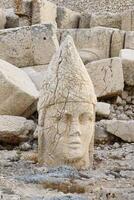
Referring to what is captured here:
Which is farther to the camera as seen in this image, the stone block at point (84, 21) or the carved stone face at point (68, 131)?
the stone block at point (84, 21)

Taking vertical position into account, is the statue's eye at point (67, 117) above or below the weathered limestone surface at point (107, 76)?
above

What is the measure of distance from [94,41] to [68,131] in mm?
5025

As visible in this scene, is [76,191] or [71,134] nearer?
[76,191]

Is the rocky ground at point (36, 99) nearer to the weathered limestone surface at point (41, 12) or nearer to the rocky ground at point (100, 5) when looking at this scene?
the weathered limestone surface at point (41, 12)

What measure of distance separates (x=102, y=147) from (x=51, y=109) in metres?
1.44

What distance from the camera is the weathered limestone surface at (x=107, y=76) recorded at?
8.78 m

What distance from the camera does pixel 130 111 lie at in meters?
8.80

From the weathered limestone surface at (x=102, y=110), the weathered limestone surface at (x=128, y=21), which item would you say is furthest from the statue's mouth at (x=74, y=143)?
the weathered limestone surface at (x=128, y=21)

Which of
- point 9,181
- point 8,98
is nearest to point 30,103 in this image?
point 8,98

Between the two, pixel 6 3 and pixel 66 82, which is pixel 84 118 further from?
pixel 6 3

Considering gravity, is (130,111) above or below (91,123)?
below

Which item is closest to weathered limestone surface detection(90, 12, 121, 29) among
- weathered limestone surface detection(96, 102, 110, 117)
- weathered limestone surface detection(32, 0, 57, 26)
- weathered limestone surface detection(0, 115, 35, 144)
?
weathered limestone surface detection(32, 0, 57, 26)

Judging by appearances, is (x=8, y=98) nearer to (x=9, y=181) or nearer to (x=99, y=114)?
(x=99, y=114)

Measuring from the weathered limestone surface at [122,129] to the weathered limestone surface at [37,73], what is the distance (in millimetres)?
1511
